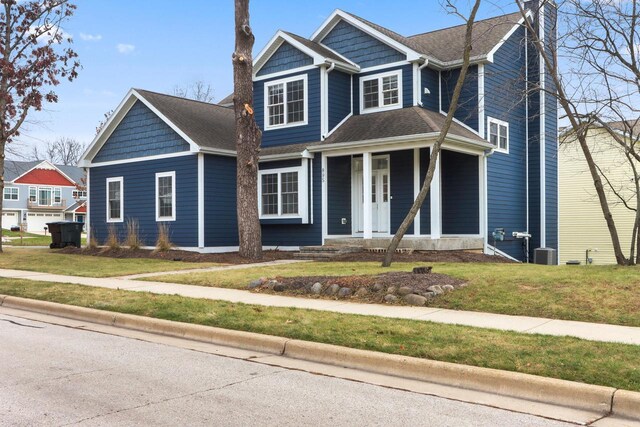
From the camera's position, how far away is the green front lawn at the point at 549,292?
862cm

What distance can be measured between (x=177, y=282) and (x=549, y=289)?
7.41m


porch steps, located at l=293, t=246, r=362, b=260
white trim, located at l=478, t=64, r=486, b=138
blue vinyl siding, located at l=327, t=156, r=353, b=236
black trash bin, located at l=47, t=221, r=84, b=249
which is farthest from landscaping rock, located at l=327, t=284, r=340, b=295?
black trash bin, located at l=47, t=221, r=84, b=249

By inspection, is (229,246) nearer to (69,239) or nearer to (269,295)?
(69,239)

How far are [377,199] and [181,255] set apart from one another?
664cm

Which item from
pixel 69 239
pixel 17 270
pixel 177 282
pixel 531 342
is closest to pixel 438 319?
pixel 531 342

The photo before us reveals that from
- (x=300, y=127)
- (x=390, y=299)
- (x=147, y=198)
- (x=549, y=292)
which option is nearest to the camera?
(x=549, y=292)

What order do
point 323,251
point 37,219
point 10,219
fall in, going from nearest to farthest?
point 323,251, point 10,219, point 37,219

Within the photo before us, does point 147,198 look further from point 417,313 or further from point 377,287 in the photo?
point 417,313

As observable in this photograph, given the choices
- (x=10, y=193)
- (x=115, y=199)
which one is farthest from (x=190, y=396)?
(x=10, y=193)

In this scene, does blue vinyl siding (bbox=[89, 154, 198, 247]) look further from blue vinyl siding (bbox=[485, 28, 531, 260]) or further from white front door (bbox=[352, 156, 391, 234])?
blue vinyl siding (bbox=[485, 28, 531, 260])

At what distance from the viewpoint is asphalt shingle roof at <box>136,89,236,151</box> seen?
2139 cm

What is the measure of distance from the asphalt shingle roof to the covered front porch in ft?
13.5

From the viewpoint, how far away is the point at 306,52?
20.7 metres

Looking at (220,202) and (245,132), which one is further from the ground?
(245,132)
